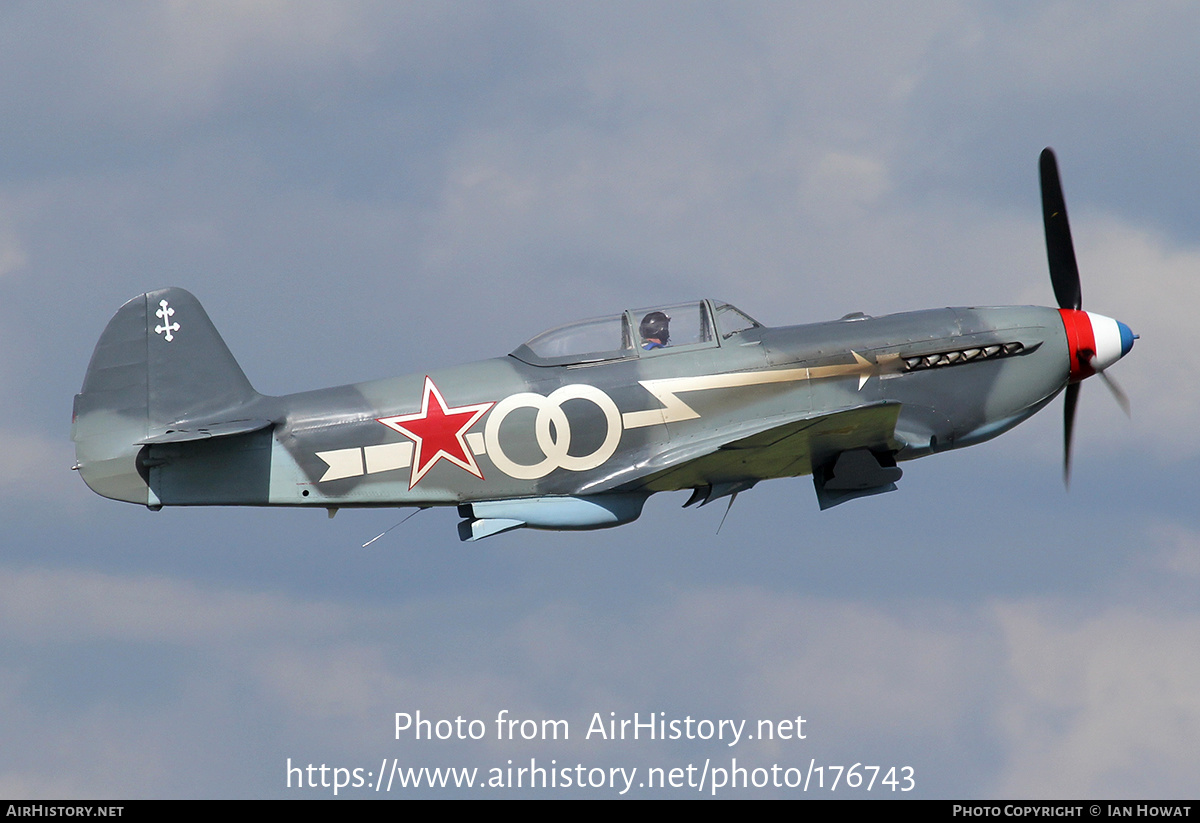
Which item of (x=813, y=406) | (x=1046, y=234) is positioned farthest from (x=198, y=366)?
(x=1046, y=234)

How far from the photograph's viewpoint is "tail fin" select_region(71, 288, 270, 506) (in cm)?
1290

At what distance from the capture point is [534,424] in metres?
12.8

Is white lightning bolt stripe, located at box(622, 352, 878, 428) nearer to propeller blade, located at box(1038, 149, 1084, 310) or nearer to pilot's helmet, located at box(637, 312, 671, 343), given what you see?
pilot's helmet, located at box(637, 312, 671, 343)

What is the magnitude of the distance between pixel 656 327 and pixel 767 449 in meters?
1.58

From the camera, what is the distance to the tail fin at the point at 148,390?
508 inches

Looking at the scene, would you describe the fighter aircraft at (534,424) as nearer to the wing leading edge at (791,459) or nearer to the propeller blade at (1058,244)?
the wing leading edge at (791,459)

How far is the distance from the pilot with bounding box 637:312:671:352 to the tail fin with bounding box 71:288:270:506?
3606 millimetres

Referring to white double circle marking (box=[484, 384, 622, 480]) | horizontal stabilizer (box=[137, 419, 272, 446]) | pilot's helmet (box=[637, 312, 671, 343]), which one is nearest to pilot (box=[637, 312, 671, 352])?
pilot's helmet (box=[637, 312, 671, 343])

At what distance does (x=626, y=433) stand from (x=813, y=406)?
69.0 inches

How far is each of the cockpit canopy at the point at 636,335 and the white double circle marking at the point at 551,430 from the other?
0.35 m

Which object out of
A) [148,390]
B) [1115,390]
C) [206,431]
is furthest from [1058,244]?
[148,390]

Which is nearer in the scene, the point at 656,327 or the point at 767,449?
the point at 767,449

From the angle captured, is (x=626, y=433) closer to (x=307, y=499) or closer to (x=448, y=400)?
(x=448, y=400)

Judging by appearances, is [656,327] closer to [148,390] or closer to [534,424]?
[534,424]
